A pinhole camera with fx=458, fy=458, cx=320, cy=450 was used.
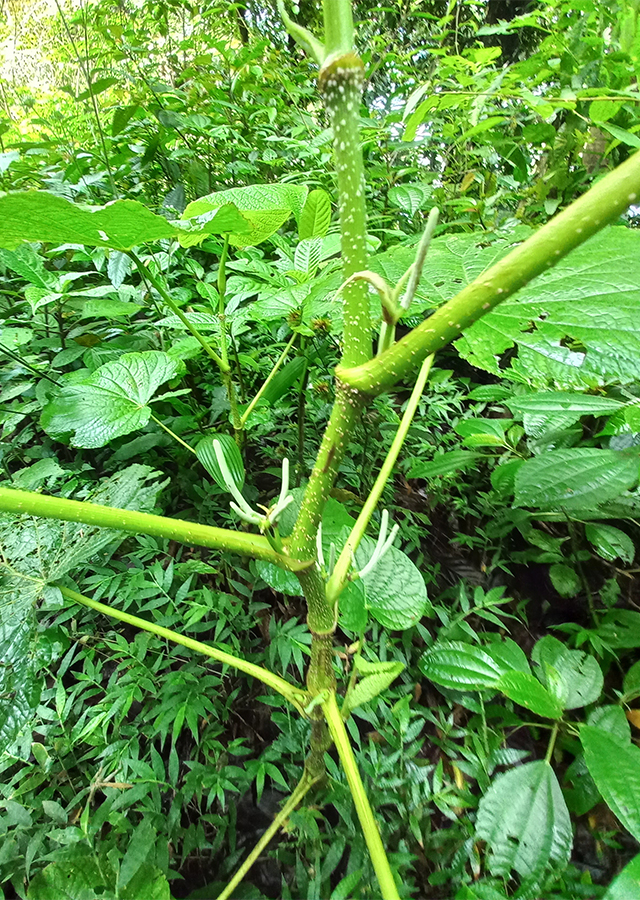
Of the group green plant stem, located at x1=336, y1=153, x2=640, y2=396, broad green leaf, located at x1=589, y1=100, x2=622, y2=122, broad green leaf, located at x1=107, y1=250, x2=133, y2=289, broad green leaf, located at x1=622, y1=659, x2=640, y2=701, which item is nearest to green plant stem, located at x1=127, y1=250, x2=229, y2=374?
broad green leaf, located at x1=107, y1=250, x2=133, y2=289

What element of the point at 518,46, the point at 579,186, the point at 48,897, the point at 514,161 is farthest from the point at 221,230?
the point at 518,46

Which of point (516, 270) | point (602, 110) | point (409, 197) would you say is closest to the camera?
point (516, 270)

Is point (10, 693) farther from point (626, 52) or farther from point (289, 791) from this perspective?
point (626, 52)

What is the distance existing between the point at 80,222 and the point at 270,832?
0.55 metres

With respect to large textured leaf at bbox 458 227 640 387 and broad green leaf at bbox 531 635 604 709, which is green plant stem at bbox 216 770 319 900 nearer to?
broad green leaf at bbox 531 635 604 709

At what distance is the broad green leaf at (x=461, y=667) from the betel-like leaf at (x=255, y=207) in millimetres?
563

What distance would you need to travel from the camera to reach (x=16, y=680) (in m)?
0.43

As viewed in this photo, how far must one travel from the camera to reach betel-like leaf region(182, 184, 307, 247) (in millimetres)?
441

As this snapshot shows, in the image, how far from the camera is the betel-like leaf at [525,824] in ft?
1.54

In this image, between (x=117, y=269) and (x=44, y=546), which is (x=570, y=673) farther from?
(x=117, y=269)

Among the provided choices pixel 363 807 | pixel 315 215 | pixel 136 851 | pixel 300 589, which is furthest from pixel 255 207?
pixel 136 851

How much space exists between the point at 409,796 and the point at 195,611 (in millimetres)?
349

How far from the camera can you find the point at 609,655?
0.68 m

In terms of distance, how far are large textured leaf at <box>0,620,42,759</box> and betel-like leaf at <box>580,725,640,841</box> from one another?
56 centimetres
